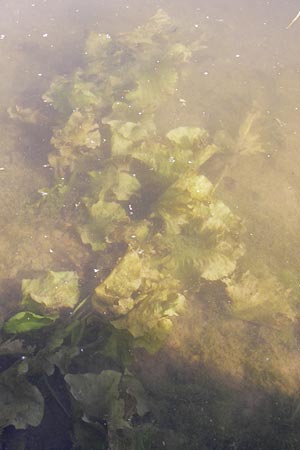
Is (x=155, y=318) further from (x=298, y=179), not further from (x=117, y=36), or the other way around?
(x=117, y=36)

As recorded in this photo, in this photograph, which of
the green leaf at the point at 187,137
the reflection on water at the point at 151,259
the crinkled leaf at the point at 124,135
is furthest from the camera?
the crinkled leaf at the point at 124,135

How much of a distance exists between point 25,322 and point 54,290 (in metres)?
0.39

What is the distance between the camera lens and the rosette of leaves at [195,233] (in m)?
2.86

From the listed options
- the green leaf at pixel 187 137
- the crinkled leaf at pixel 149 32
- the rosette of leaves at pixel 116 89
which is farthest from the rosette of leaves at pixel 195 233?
the crinkled leaf at pixel 149 32

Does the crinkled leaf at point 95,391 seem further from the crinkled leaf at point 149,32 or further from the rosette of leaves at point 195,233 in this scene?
the crinkled leaf at point 149,32

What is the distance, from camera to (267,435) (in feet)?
7.18

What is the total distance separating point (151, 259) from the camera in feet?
9.56

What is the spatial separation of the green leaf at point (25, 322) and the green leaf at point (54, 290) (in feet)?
0.83

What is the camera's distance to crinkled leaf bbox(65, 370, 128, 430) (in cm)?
211

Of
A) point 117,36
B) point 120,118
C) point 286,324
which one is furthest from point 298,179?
point 117,36

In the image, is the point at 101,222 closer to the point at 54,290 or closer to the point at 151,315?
the point at 54,290

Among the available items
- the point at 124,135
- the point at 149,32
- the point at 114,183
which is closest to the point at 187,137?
the point at 124,135

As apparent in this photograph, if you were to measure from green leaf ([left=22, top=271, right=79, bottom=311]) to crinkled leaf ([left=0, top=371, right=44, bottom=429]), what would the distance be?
0.60 metres

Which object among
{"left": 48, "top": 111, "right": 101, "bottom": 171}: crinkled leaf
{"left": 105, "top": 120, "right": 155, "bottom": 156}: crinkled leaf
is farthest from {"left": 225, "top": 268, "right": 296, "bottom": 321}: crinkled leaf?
{"left": 48, "top": 111, "right": 101, "bottom": 171}: crinkled leaf
